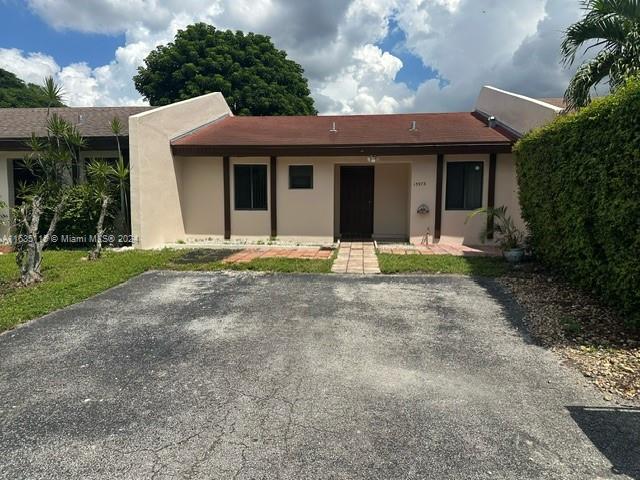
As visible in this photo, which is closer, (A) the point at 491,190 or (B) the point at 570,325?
(B) the point at 570,325

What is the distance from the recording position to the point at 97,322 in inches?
195

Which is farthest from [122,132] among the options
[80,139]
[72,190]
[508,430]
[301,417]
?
[508,430]

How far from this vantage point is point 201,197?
11828mm

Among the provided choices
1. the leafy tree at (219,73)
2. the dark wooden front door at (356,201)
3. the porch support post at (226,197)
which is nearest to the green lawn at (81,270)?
the porch support post at (226,197)

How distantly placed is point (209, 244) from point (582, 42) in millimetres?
9284

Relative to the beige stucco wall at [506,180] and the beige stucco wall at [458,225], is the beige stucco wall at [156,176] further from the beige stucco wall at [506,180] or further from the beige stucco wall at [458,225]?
the beige stucco wall at [506,180]

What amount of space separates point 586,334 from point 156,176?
31.5ft

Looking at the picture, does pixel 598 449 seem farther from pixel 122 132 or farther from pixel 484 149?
pixel 122 132

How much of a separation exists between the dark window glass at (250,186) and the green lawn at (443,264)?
13.7 ft

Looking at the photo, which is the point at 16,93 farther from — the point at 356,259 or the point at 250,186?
the point at 356,259

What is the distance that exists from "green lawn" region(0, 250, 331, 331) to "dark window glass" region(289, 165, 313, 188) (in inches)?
131

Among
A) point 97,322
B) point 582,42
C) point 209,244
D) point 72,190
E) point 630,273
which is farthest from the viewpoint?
point 209,244

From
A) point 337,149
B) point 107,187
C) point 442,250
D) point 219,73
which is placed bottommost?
point 442,250

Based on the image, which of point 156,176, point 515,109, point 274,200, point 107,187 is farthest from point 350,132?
point 107,187
